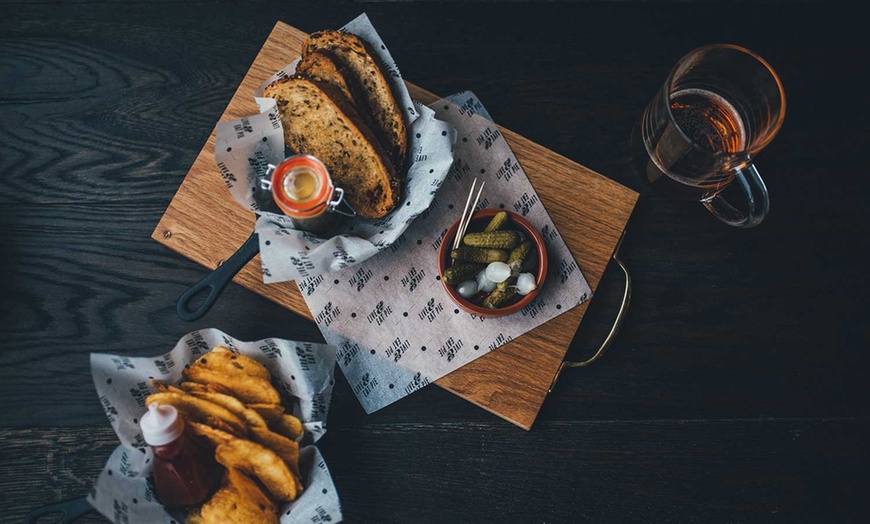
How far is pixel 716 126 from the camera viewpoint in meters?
1.19

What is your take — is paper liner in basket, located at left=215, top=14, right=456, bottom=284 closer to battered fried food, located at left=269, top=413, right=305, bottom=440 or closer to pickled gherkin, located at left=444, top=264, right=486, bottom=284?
pickled gherkin, located at left=444, top=264, right=486, bottom=284

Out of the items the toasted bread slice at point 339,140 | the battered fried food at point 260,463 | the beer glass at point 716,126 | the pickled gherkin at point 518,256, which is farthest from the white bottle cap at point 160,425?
the beer glass at point 716,126

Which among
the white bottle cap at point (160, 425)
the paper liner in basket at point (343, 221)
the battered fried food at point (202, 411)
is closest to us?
the white bottle cap at point (160, 425)

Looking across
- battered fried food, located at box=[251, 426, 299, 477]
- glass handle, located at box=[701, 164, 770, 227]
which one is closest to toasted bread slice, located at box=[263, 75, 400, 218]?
battered fried food, located at box=[251, 426, 299, 477]

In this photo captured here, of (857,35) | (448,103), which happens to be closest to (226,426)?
(448,103)

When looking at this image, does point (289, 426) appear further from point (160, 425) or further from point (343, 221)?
point (343, 221)

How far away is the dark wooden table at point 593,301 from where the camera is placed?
1183mm

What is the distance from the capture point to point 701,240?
4.09 feet

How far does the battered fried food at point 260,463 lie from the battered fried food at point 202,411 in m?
0.03

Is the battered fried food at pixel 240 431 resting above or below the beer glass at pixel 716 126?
below

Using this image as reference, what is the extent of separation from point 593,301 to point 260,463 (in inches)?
24.8

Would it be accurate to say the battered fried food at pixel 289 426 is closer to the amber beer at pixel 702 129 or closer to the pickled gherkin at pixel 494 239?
the pickled gherkin at pixel 494 239

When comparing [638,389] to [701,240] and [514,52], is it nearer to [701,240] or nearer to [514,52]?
[701,240]

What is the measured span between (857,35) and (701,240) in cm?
51
